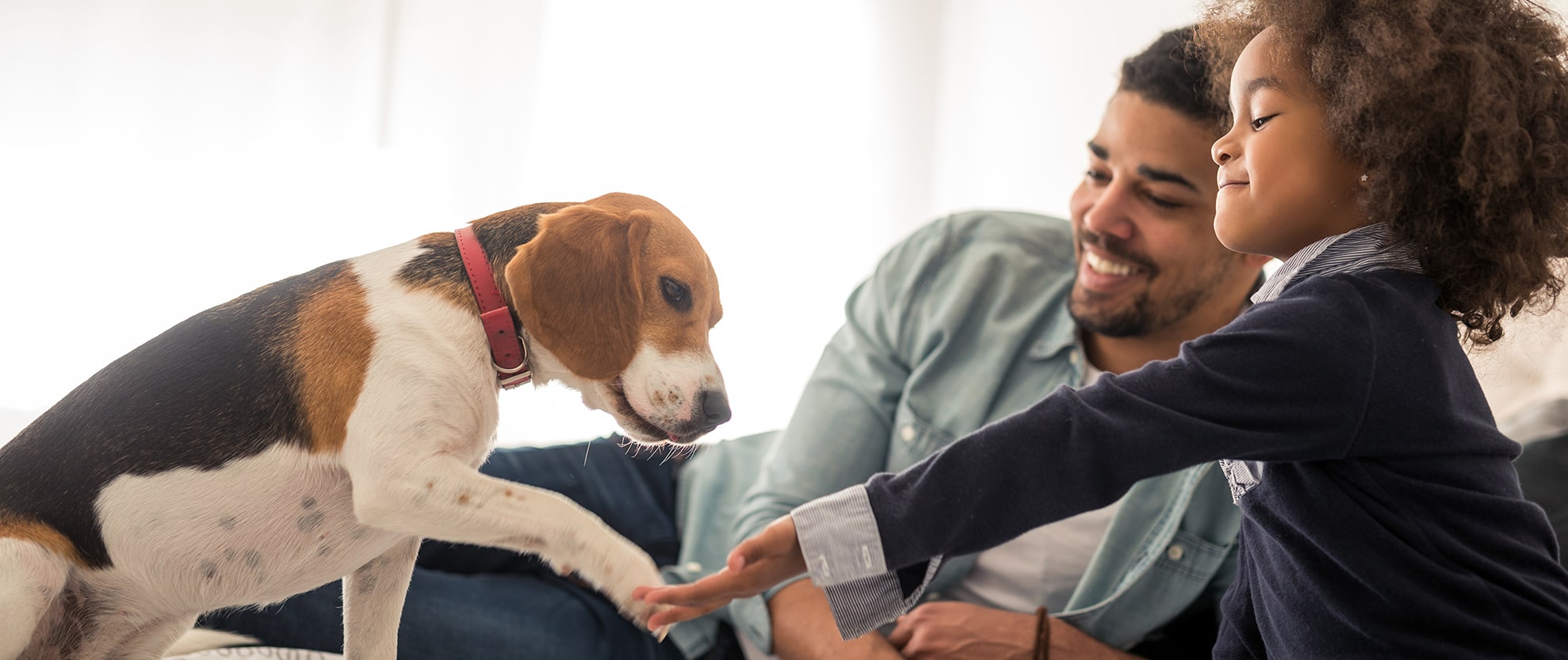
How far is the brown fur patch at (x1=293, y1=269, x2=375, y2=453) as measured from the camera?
75cm

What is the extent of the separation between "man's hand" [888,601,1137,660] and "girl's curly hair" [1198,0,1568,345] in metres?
0.88

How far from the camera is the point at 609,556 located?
2.48 ft

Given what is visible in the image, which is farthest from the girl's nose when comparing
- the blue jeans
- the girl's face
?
the blue jeans

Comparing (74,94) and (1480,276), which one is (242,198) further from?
(1480,276)

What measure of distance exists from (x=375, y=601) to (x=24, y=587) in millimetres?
246

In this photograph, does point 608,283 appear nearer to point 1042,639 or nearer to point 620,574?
point 620,574

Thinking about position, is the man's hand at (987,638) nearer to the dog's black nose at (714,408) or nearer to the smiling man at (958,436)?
the smiling man at (958,436)

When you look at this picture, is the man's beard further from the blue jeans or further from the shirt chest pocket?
the blue jeans

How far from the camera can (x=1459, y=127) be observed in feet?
3.14

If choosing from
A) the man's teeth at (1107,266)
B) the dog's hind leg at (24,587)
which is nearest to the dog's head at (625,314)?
the dog's hind leg at (24,587)

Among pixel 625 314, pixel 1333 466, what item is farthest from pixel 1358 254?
pixel 625 314

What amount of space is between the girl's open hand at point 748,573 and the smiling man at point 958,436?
29.2 inches

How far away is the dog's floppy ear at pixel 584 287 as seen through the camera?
786mm

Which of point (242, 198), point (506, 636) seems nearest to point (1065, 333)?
point (506, 636)
